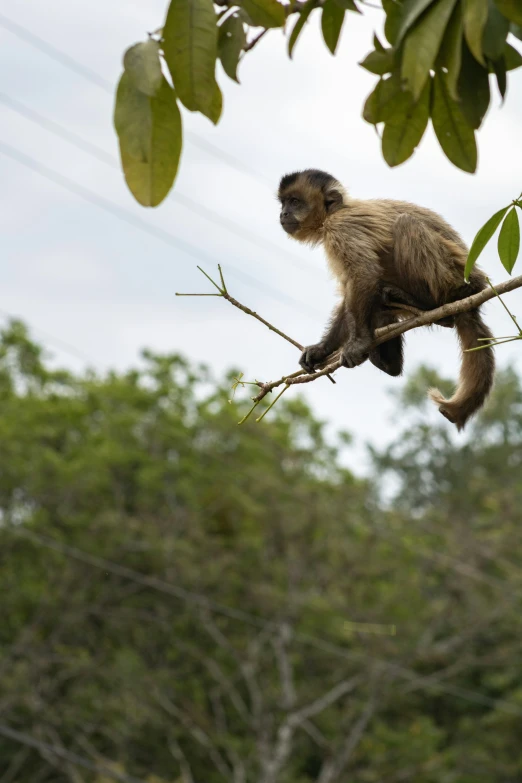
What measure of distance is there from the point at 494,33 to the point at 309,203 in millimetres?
3225

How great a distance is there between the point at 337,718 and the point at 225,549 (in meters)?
4.48

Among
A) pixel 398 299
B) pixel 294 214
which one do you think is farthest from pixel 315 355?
pixel 294 214

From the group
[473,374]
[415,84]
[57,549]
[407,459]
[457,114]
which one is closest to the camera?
[415,84]

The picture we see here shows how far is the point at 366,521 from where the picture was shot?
2583 cm

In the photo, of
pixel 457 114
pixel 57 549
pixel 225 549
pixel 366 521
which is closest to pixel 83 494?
pixel 57 549

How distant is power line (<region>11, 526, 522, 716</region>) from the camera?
955 inches

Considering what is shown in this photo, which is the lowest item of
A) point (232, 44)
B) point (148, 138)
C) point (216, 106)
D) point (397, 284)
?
point (148, 138)

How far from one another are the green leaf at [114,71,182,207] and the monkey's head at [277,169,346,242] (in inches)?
118

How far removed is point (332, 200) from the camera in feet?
16.7

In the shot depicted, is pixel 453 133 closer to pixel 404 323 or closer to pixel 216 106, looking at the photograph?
pixel 216 106

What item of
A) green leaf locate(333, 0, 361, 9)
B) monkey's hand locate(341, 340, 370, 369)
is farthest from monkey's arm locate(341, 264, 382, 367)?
green leaf locate(333, 0, 361, 9)

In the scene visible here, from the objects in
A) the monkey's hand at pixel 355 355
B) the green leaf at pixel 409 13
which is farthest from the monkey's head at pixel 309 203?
the green leaf at pixel 409 13

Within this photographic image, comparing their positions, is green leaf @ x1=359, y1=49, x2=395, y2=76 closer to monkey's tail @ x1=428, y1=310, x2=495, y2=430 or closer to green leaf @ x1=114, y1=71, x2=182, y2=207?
green leaf @ x1=114, y1=71, x2=182, y2=207

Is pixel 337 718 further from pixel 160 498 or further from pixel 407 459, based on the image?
pixel 407 459
